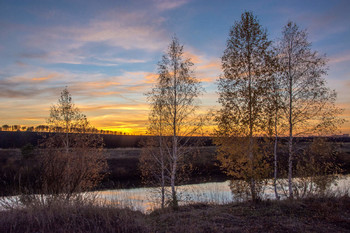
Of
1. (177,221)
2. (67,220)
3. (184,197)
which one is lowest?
(184,197)

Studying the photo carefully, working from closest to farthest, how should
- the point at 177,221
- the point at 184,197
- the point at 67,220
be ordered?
the point at 67,220
the point at 177,221
the point at 184,197

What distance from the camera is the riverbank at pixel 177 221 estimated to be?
7.35 m

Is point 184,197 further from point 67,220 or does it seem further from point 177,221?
point 67,220

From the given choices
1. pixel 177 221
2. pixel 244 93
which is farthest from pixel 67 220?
pixel 244 93

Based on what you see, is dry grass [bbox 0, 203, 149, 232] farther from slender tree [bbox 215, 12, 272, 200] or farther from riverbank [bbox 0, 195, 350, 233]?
slender tree [bbox 215, 12, 272, 200]

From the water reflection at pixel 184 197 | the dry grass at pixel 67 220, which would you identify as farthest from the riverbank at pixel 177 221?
the water reflection at pixel 184 197

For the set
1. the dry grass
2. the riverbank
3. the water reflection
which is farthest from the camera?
the water reflection

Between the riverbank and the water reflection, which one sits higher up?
the riverbank

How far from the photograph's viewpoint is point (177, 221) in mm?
8609

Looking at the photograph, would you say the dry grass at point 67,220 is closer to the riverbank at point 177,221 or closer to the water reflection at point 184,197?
the riverbank at point 177,221

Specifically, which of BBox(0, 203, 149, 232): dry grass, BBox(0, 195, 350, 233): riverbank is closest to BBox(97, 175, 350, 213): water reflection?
BBox(0, 203, 149, 232): dry grass

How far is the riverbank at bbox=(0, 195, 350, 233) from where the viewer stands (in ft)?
24.1

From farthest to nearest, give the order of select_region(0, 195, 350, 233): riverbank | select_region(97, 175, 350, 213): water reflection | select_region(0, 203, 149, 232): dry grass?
select_region(97, 175, 350, 213): water reflection
select_region(0, 195, 350, 233): riverbank
select_region(0, 203, 149, 232): dry grass

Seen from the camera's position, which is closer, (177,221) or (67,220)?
(67,220)
